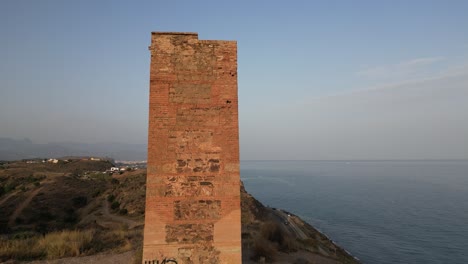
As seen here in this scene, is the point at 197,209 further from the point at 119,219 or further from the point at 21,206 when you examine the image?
the point at 21,206

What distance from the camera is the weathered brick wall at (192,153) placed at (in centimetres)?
730

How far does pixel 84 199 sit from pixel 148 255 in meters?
26.9

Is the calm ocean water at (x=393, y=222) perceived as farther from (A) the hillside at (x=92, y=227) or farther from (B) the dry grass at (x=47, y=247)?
(B) the dry grass at (x=47, y=247)

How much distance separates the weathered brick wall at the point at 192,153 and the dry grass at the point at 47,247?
262 inches

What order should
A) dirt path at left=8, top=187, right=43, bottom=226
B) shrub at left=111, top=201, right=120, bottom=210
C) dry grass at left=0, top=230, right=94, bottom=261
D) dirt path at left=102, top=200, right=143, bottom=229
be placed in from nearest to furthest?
dry grass at left=0, top=230, right=94, bottom=261 < dirt path at left=102, top=200, right=143, bottom=229 < dirt path at left=8, top=187, right=43, bottom=226 < shrub at left=111, top=201, right=120, bottom=210

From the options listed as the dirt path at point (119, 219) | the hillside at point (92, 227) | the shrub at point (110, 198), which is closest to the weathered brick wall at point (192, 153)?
the hillside at point (92, 227)

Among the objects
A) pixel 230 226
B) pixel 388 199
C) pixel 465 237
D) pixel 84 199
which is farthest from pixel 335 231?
pixel 230 226

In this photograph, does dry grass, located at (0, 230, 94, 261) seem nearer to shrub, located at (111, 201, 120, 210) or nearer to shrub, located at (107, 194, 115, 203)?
shrub, located at (111, 201, 120, 210)

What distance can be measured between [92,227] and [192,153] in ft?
50.5

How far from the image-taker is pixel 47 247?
11695 millimetres

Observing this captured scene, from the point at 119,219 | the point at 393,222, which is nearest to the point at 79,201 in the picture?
the point at 119,219

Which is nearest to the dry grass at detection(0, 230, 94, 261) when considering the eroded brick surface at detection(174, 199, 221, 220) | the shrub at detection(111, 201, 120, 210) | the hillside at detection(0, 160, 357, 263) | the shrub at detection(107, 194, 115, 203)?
the hillside at detection(0, 160, 357, 263)

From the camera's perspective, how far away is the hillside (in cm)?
1174

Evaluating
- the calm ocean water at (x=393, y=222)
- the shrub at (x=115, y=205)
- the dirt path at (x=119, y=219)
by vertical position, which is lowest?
the calm ocean water at (x=393, y=222)
